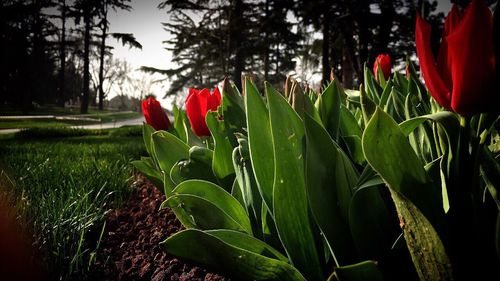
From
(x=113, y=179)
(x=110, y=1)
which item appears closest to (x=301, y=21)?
(x=113, y=179)

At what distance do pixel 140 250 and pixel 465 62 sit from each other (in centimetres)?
127

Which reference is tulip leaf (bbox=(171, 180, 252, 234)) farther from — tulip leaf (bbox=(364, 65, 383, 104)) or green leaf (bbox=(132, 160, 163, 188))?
tulip leaf (bbox=(364, 65, 383, 104))

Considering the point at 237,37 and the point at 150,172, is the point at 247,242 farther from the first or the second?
the point at 237,37

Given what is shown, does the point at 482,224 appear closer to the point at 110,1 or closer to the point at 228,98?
the point at 228,98

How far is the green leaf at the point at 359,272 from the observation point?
1.80 feet

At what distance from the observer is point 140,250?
1.28 m

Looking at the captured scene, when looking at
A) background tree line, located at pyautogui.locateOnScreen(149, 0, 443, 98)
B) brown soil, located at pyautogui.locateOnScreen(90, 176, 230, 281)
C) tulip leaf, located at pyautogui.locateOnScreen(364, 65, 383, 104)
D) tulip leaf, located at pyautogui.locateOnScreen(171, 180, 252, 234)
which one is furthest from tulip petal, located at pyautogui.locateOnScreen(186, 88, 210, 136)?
background tree line, located at pyautogui.locateOnScreen(149, 0, 443, 98)

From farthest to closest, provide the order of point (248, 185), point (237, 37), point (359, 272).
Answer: point (237, 37) → point (248, 185) → point (359, 272)

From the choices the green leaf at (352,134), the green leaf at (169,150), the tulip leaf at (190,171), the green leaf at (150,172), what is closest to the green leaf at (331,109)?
the green leaf at (352,134)

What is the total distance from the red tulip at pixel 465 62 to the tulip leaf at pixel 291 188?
28cm

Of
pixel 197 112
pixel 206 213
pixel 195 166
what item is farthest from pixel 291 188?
pixel 197 112

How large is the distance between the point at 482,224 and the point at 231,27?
16432 mm

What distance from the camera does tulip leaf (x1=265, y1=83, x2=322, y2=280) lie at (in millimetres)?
673

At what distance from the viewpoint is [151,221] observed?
5.26 feet
